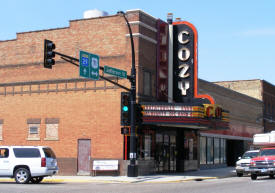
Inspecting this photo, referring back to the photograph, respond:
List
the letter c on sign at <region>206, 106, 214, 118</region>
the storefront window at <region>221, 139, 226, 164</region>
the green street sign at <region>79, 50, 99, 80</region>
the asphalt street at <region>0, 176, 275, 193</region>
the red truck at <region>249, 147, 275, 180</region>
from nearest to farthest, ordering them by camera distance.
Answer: the asphalt street at <region>0, 176, 275, 193</region>, the green street sign at <region>79, 50, 99, 80</region>, the red truck at <region>249, 147, 275, 180</region>, the letter c on sign at <region>206, 106, 214, 118</region>, the storefront window at <region>221, 139, 226, 164</region>

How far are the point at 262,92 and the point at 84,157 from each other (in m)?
30.4

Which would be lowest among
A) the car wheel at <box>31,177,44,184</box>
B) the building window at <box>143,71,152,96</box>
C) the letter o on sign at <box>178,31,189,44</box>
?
the car wheel at <box>31,177,44,184</box>

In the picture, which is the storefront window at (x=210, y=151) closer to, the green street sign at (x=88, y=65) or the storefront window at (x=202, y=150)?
the storefront window at (x=202, y=150)

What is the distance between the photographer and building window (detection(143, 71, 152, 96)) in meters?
32.4

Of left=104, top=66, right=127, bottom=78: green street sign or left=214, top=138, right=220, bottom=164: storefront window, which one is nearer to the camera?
left=104, top=66, right=127, bottom=78: green street sign

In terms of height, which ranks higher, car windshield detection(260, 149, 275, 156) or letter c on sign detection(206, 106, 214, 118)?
letter c on sign detection(206, 106, 214, 118)

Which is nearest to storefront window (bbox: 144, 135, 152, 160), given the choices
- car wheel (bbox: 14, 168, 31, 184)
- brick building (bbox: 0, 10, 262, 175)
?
brick building (bbox: 0, 10, 262, 175)

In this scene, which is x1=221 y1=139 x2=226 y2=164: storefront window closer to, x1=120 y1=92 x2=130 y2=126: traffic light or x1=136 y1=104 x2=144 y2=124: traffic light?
x1=136 y1=104 x2=144 y2=124: traffic light

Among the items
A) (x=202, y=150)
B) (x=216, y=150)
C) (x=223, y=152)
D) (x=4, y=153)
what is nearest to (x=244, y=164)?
(x=202, y=150)

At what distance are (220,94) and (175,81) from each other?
39.7 ft

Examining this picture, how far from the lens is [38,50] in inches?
1389

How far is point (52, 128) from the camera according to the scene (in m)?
34.1

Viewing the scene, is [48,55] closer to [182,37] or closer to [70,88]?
[70,88]

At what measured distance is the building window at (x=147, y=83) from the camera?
32.4m
